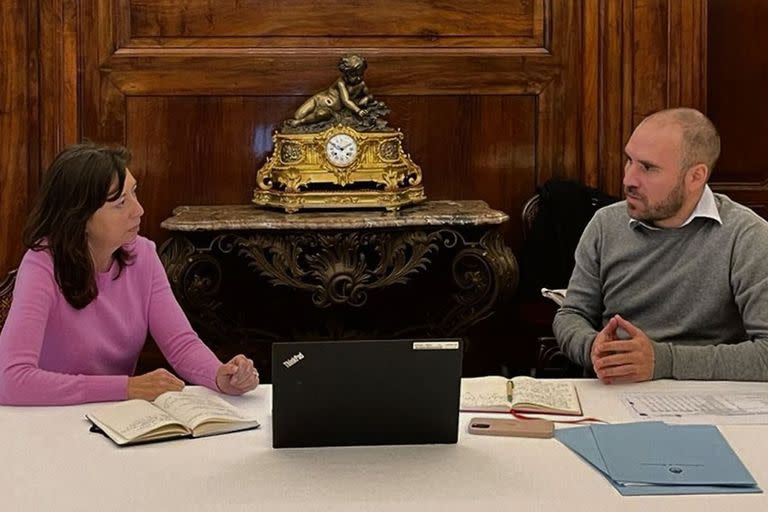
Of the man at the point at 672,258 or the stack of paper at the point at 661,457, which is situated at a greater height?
the man at the point at 672,258

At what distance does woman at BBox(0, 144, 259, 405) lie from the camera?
8.87ft

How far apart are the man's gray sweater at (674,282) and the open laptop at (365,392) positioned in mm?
862

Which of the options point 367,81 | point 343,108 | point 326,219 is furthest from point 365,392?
point 367,81

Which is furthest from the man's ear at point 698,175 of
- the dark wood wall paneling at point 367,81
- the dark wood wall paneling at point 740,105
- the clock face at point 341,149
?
the dark wood wall paneling at point 740,105

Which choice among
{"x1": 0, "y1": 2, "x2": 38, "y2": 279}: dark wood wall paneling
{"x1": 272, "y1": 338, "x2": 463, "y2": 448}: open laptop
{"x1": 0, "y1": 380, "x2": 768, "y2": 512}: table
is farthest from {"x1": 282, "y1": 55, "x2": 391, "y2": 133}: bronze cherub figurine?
{"x1": 272, "y1": 338, "x2": 463, "y2": 448}: open laptop

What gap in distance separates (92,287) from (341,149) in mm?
1648

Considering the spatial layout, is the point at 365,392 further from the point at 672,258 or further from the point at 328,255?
the point at 328,255

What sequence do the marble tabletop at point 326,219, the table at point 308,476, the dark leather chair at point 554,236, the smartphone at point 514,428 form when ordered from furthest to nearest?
the dark leather chair at point 554,236
the marble tabletop at point 326,219
the smartphone at point 514,428
the table at point 308,476

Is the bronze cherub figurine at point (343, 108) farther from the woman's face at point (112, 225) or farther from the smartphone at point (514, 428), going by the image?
the smartphone at point (514, 428)

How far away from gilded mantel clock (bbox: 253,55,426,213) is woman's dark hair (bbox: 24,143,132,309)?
1.41 meters

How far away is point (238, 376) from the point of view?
8.36ft

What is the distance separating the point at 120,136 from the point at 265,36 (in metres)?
0.62

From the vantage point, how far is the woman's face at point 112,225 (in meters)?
2.80

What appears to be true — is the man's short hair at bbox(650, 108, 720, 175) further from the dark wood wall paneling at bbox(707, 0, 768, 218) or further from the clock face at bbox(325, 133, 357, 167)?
the dark wood wall paneling at bbox(707, 0, 768, 218)
